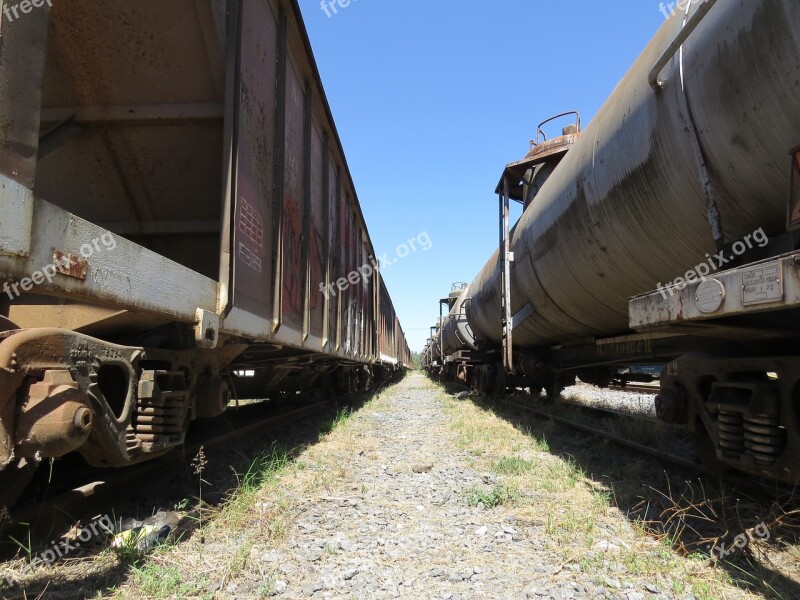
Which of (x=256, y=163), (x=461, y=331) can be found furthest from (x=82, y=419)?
(x=461, y=331)

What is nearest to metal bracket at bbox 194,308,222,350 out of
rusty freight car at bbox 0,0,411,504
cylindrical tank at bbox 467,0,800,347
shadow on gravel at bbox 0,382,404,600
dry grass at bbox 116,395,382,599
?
rusty freight car at bbox 0,0,411,504

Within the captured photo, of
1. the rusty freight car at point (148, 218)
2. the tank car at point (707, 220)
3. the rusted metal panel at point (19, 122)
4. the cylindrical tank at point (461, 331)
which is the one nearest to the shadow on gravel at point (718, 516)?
the tank car at point (707, 220)

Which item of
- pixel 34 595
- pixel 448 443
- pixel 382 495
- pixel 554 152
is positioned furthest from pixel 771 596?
pixel 554 152

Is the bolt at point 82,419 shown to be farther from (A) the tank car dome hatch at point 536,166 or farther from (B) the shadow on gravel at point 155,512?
(A) the tank car dome hatch at point 536,166

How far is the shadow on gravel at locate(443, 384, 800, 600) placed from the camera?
2.31m

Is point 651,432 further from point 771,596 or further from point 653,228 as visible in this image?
point 771,596

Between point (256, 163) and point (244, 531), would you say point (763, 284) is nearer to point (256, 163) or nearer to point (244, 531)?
point (244, 531)

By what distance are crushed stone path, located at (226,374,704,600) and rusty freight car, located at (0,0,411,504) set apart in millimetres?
923

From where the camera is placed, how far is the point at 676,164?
292 cm

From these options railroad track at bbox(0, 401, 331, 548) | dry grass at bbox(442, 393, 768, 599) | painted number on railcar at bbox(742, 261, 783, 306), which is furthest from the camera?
railroad track at bbox(0, 401, 331, 548)

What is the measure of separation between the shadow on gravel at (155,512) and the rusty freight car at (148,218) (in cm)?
45

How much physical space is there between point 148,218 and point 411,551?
3.72 metres

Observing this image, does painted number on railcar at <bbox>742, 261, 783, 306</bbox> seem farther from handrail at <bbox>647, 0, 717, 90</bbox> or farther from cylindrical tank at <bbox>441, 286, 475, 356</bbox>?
cylindrical tank at <bbox>441, 286, 475, 356</bbox>

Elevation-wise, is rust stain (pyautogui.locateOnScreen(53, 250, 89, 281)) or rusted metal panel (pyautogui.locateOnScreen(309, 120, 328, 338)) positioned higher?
rusted metal panel (pyautogui.locateOnScreen(309, 120, 328, 338))
